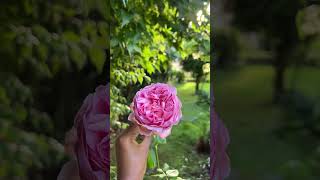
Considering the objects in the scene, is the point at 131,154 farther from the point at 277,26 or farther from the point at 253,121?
the point at 277,26

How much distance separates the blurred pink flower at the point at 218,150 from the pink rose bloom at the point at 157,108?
132 mm

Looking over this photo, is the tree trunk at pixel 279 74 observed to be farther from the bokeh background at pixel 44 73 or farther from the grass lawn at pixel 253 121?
the bokeh background at pixel 44 73

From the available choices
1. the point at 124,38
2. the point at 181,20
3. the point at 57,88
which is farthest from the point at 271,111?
the point at 57,88

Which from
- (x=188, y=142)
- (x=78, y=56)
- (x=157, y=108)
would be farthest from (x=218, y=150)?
(x=78, y=56)

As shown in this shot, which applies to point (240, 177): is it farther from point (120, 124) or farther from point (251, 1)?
point (251, 1)

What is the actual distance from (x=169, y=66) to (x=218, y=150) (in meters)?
0.33

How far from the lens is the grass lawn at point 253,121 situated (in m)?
1.35

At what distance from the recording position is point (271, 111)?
135 centimetres

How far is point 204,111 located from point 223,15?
324 mm

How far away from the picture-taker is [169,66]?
1.52m

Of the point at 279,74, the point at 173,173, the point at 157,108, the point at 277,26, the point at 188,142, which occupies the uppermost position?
the point at 277,26

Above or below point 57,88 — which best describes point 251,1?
above

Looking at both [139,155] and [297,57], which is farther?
[139,155]

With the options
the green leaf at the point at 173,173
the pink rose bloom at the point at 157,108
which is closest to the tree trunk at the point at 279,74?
the pink rose bloom at the point at 157,108
